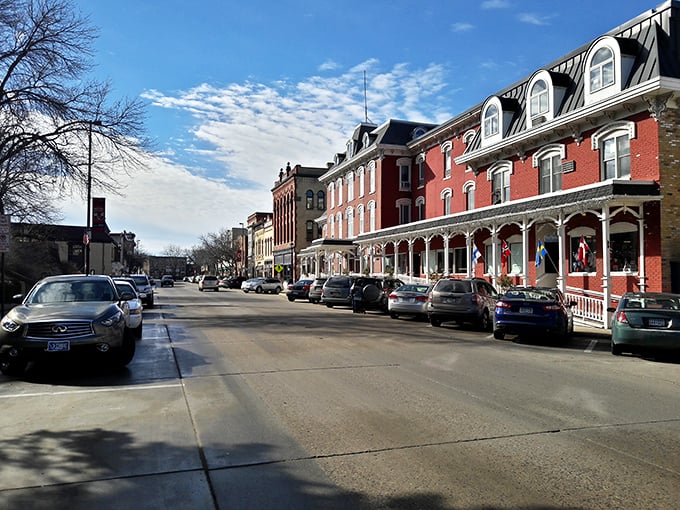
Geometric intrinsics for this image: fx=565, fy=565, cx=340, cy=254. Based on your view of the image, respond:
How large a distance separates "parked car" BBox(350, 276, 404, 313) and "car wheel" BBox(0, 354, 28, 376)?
17.1m

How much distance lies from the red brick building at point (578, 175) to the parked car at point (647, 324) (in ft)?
20.8

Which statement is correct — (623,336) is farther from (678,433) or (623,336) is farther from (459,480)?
(459,480)

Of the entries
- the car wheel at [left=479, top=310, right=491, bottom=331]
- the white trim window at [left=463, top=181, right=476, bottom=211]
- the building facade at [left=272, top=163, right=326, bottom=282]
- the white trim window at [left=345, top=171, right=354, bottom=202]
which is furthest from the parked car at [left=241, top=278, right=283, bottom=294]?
the car wheel at [left=479, top=310, right=491, bottom=331]

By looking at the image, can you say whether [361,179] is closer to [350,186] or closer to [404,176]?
[350,186]

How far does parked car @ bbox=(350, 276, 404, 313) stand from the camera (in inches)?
995

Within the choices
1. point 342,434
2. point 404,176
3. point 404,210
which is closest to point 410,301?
point 342,434

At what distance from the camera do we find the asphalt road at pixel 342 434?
14.3 feet

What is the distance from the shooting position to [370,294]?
25234mm

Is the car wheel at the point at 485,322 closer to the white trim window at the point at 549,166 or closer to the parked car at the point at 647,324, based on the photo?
the parked car at the point at 647,324

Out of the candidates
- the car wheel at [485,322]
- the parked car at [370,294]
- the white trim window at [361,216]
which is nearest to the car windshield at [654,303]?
the car wheel at [485,322]

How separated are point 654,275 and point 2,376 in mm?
18693

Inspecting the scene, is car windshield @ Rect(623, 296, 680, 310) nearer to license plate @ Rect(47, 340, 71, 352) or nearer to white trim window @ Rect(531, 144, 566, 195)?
license plate @ Rect(47, 340, 71, 352)

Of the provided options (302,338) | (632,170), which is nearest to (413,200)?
(632,170)

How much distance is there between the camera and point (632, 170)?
791 inches
